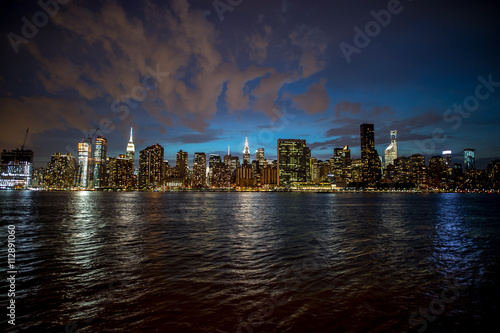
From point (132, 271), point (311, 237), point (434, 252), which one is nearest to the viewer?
point (132, 271)

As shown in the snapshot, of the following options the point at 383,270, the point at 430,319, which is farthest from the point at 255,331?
the point at 383,270

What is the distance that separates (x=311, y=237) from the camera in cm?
2714

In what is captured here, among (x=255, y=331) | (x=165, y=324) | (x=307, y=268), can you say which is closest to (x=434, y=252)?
(x=307, y=268)

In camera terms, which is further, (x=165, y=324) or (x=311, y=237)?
(x=311, y=237)

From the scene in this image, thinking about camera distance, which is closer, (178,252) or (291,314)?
(291,314)

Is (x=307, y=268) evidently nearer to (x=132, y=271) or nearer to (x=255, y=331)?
(x=255, y=331)

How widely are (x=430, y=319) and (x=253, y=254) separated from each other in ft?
38.1

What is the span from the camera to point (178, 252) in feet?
65.1

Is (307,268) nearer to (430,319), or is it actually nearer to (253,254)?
(253,254)

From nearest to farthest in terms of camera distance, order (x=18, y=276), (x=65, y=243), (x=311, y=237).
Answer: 1. (x=18, y=276)
2. (x=65, y=243)
3. (x=311, y=237)

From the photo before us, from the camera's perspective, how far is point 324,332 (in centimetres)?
845

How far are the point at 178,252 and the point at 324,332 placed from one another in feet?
44.8

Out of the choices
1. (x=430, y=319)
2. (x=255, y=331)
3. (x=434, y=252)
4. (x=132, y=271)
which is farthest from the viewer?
(x=434, y=252)

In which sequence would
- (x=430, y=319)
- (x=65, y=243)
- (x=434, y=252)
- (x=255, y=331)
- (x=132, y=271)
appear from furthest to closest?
(x=65, y=243), (x=434, y=252), (x=132, y=271), (x=430, y=319), (x=255, y=331)
